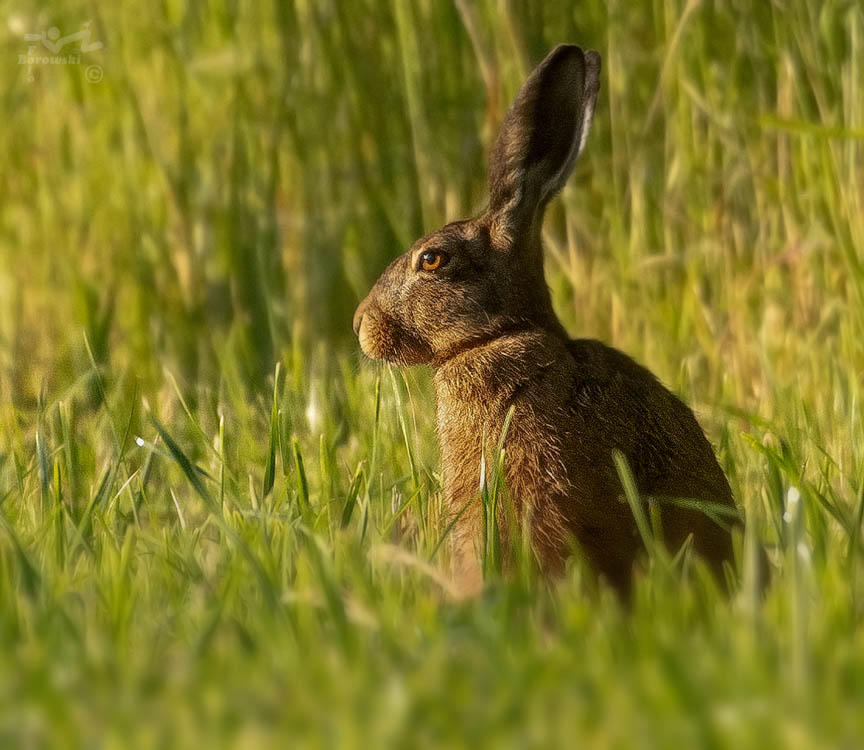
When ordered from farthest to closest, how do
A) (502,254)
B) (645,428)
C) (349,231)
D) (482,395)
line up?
(349,231) → (502,254) → (482,395) → (645,428)

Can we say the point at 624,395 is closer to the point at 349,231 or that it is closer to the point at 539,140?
the point at 539,140

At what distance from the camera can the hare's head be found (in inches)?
147

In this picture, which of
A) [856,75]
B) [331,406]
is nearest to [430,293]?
[331,406]

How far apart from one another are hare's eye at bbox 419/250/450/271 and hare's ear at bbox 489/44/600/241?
0.17 meters

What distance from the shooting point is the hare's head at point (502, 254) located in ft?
12.2

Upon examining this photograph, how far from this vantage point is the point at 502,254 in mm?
3768

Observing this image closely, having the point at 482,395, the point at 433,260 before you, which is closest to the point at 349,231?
the point at 433,260

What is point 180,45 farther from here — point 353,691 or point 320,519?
point 353,691

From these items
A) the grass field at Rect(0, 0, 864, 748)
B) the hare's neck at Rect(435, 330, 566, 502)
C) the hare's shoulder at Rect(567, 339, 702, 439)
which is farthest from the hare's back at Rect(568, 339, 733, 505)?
the grass field at Rect(0, 0, 864, 748)

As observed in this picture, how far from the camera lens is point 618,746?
5.47ft

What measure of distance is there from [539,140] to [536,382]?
76 cm

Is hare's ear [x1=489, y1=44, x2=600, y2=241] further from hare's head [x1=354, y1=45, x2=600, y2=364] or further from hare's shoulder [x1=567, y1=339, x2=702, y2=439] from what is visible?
hare's shoulder [x1=567, y1=339, x2=702, y2=439]

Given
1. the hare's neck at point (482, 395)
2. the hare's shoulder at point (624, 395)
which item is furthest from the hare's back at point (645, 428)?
the hare's neck at point (482, 395)

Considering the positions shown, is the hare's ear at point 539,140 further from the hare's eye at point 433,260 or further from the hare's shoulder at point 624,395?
the hare's shoulder at point 624,395
